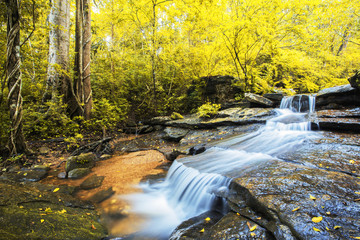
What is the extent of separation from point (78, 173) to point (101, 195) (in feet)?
4.46

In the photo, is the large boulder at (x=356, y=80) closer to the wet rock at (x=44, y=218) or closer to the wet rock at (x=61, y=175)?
the wet rock at (x=44, y=218)

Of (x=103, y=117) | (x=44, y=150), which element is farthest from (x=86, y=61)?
(x=44, y=150)

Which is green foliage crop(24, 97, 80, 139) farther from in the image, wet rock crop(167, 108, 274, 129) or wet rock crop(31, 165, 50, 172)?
wet rock crop(167, 108, 274, 129)

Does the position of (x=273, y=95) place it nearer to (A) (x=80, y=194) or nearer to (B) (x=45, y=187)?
(A) (x=80, y=194)

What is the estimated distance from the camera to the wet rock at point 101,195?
3364 mm

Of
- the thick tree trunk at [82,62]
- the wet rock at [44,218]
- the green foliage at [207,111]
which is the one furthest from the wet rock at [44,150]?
the green foliage at [207,111]

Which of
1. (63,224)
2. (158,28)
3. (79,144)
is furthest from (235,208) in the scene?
(158,28)

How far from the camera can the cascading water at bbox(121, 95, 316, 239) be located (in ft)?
9.68

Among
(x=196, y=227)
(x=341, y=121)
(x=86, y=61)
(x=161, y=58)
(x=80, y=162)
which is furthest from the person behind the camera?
(x=161, y=58)

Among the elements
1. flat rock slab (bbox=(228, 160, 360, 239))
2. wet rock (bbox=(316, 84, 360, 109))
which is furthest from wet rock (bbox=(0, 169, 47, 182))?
wet rock (bbox=(316, 84, 360, 109))

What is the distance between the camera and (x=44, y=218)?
204 centimetres

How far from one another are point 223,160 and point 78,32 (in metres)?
7.58

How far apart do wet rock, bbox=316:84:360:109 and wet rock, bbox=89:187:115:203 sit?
8208 mm

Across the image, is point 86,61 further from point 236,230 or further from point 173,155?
point 236,230
